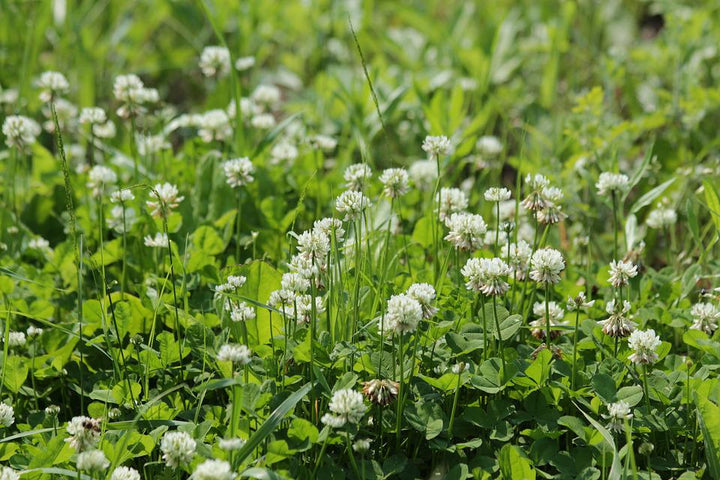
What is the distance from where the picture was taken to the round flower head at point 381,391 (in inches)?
69.2

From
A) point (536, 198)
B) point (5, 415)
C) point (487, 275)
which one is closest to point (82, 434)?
point (5, 415)

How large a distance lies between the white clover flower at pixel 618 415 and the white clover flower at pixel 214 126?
175cm

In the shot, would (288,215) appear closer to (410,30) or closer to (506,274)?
(506,274)

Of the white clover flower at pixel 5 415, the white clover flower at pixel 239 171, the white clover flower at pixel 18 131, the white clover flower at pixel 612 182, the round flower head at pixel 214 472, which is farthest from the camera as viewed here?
the white clover flower at pixel 18 131

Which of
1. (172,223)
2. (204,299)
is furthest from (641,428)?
(172,223)

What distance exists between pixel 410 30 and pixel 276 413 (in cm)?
346

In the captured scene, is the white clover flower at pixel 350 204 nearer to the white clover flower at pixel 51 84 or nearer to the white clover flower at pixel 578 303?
the white clover flower at pixel 578 303

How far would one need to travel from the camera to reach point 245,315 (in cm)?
187

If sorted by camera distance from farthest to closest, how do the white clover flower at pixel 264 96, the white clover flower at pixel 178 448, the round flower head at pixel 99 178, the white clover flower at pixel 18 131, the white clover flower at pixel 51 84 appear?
1. the white clover flower at pixel 264 96
2. the white clover flower at pixel 51 84
3. the round flower head at pixel 99 178
4. the white clover flower at pixel 18 131
5. the white clover flower at pixel 178 448

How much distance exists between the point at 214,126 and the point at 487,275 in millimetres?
1479

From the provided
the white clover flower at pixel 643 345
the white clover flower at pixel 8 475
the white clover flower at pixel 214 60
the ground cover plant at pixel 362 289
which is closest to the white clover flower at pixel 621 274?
the ground cover plant at pixel 362 289

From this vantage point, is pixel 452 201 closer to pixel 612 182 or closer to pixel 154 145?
pixel 612 182

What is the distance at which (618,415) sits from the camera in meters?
1.75

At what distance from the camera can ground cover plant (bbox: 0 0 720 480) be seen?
1801 mm
